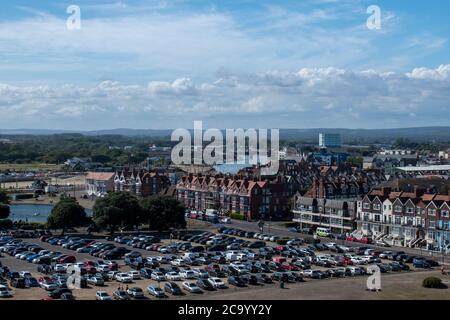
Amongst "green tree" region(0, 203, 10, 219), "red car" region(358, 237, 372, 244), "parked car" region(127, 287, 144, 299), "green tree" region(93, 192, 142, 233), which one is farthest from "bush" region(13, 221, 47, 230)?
"parked car" region(127, 287, 144, 299)

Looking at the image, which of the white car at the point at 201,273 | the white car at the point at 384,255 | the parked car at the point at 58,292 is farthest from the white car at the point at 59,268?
the white car at the point at 384,255

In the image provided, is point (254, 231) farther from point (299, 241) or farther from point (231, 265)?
point (231, 265)

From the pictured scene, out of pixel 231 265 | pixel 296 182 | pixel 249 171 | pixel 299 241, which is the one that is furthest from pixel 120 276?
pixel 249 171

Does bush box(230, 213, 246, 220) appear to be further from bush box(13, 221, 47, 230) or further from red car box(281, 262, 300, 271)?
red car box(281, 262, 300, 271)

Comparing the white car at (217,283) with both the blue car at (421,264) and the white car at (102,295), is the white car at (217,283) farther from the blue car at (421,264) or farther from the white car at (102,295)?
the blue car at (421,264)

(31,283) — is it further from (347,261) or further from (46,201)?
(46,201)

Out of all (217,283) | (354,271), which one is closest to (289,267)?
(354,271)
